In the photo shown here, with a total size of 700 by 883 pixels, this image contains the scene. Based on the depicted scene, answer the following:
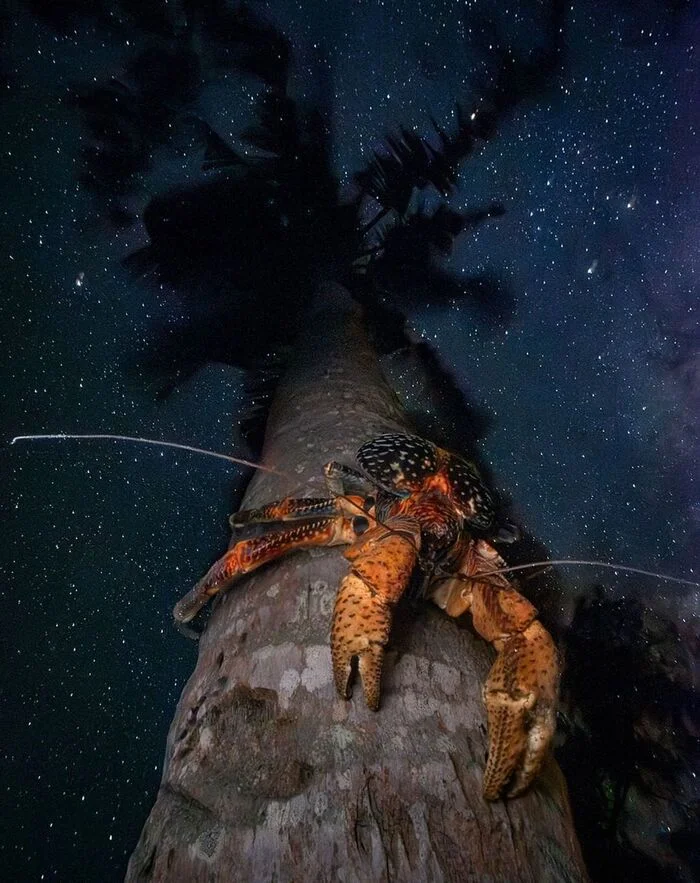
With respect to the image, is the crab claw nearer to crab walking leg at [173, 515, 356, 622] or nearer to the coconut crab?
the coconut crab

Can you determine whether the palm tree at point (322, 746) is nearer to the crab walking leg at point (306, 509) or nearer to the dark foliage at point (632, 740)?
the crab walking leg at point (306, 509)

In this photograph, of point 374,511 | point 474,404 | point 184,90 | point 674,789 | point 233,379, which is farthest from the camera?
point 474,404

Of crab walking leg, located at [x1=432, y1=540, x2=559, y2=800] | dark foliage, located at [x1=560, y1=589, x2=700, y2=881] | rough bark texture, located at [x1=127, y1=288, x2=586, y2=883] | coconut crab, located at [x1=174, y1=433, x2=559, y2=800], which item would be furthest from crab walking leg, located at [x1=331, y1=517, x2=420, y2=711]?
dark foliage, located at [x1=560, y1=589, x2=700, y2=881]

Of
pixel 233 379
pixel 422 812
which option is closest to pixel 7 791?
pixel 233 379

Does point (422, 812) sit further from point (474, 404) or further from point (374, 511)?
point (474, 404)

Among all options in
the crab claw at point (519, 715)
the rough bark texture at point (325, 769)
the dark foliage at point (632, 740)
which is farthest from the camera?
the dark foliage at point (632, 740)

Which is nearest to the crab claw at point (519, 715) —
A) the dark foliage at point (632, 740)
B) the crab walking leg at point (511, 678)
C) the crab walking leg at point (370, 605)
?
the crab walking leg at point (511, 678)

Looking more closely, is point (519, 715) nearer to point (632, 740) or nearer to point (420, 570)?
point (420, 570)

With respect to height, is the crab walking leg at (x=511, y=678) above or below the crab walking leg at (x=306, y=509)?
above
